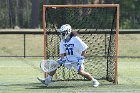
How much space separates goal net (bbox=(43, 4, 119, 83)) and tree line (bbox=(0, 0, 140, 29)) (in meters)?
20.5

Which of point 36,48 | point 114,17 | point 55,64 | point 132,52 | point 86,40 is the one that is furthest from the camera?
point 36,48

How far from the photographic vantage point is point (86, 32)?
1670 cm

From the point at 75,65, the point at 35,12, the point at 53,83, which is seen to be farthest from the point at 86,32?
the point at 35,12

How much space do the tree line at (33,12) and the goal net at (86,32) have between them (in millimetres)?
20529

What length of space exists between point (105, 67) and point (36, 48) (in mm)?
13114

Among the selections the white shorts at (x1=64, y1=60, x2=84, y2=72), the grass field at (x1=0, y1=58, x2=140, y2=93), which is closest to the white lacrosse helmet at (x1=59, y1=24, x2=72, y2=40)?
the white shorts at (x1=64, y1=60, x2=84, y2=72)

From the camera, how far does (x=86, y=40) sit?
1639cm

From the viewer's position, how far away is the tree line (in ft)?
143

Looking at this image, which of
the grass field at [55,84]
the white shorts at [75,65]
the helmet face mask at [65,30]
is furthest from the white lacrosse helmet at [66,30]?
the grass field at [55,84]

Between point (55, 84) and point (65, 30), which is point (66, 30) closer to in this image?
point (65, 30)

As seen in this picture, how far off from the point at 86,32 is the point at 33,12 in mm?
28191

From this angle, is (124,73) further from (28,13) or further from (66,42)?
(28,13)

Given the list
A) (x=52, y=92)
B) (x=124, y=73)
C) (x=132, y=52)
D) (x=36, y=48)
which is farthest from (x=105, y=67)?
(x=36, y=48)

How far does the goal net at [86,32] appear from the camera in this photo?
1505 centimetres
